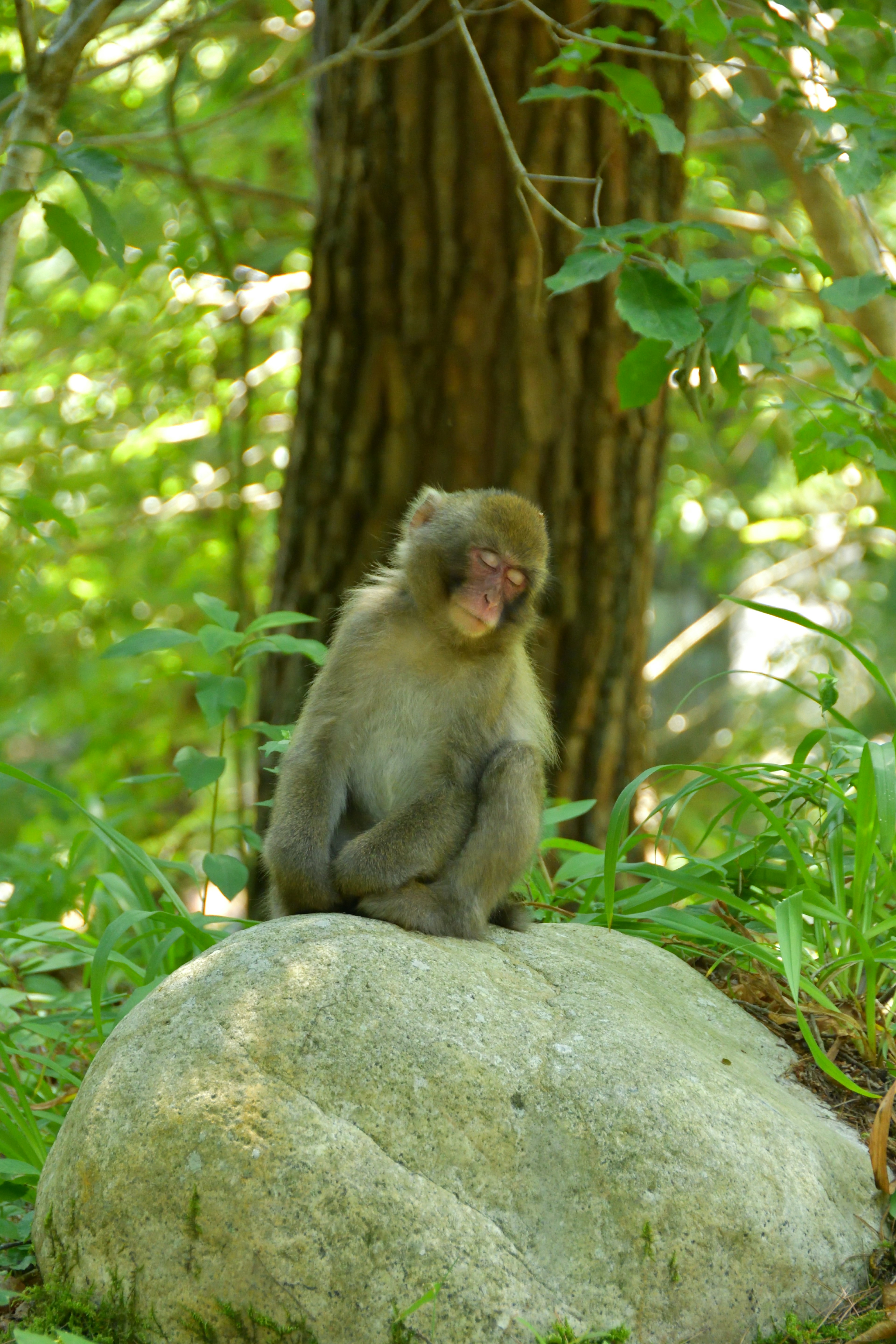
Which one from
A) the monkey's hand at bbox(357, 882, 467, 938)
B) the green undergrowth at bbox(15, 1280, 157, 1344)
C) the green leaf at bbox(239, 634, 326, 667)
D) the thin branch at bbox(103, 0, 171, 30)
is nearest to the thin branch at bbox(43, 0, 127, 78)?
the thin branch at bbox(103, 0, 171, 30)

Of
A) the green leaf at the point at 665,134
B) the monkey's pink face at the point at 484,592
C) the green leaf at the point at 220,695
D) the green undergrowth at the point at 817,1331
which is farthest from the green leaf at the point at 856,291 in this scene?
the green undergrowth at the point at 817,1331

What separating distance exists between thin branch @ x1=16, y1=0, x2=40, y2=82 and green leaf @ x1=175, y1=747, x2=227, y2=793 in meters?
2.12

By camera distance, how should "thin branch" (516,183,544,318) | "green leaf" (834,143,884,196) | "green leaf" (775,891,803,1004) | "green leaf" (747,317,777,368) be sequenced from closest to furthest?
"green leaf" (775,891,803,1004) → "green leaf" (834,143,884,196) → "green leaf" (747,317,777,368) → "thin branch" (516,183,544,318)

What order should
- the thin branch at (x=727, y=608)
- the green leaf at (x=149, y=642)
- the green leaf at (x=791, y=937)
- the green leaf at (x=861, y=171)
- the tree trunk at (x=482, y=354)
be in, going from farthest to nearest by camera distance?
1. the thin branch at (x=727, y=608)
2. the tree trunk at (x=482, y=354)
3. the green leaf at (x=149, y=642)
4. the green leaf at (x=861, y=171)
5. the green leaf at (x=791, y=937)

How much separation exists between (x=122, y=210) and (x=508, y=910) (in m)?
7.32

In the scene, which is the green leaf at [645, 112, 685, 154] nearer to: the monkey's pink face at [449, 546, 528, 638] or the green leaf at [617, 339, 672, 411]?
the green leaf at [617, 339, 672, 411]

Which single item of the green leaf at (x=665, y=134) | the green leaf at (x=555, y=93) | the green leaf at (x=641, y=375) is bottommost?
the green leaf at (x=641, y=375)

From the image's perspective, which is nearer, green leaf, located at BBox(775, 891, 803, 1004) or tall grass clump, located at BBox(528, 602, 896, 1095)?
green leaf, located at BBox(775, 891, 803, 1004)

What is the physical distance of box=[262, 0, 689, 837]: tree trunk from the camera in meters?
5.37

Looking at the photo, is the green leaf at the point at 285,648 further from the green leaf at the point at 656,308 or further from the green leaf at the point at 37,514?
the green leaf at the point at 656,308

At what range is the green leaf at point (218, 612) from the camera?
162 inches

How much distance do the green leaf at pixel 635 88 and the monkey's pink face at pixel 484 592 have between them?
51.5 inches

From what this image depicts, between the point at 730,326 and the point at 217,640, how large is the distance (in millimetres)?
1876

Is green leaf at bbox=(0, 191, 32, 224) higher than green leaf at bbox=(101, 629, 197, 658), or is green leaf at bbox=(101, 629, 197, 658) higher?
green leaf at bbox=(0, 191, 32, 224)
